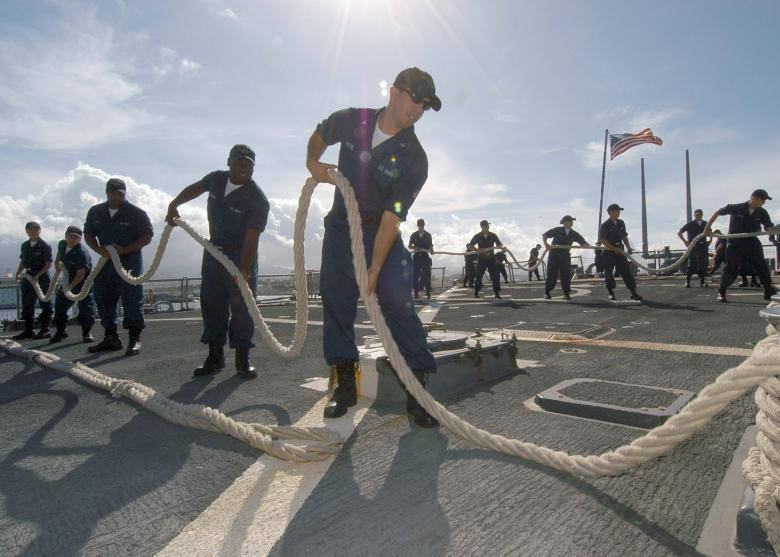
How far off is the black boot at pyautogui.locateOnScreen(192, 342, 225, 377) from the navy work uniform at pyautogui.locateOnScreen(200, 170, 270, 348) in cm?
5

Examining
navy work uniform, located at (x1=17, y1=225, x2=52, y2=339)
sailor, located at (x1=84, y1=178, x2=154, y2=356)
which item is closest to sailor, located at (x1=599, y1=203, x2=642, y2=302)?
sailor, located at (x1=84, y1=178, x2=154, y2=356)

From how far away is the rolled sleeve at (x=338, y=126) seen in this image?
2307mm

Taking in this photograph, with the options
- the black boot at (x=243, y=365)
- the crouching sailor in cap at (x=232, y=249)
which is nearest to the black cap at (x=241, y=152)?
the crouching sailor in cap at (x=232, y=249)

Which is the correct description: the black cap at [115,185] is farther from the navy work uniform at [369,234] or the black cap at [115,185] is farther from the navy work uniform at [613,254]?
the navy work uniform at [613,254]

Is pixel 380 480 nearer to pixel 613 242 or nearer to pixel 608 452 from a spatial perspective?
pixel 608 452

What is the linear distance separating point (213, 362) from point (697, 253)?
37.2 feet

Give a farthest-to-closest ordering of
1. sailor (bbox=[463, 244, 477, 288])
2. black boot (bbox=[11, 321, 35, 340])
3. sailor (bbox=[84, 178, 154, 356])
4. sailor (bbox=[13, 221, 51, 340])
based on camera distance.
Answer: sailor (bbox=[463, 244, 477, 288]), sailor (bbox=[13, 221, 51, 340]), black boot (bbox=[11, 321, 35, 340]), sailor (bbox=[84, 178, 154, 356])

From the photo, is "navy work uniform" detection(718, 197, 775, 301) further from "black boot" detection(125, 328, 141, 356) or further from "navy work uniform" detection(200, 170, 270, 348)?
"black boot" detection(125, 328, 141, 356)

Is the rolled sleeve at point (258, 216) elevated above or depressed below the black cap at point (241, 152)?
below

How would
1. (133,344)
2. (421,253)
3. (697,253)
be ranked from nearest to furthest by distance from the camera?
(133,344) → (697,253) → (421,253)

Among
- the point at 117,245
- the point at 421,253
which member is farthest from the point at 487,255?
the point at 117,245

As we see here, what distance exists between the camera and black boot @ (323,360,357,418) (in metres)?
2.26

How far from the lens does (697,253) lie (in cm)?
1067

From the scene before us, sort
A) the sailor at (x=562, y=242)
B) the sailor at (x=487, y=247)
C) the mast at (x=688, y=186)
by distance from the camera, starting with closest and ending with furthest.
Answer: the sailor at (x=562, y=242)
the sailor at (x=487, y=247)
the mast at (x=688, y=186)
